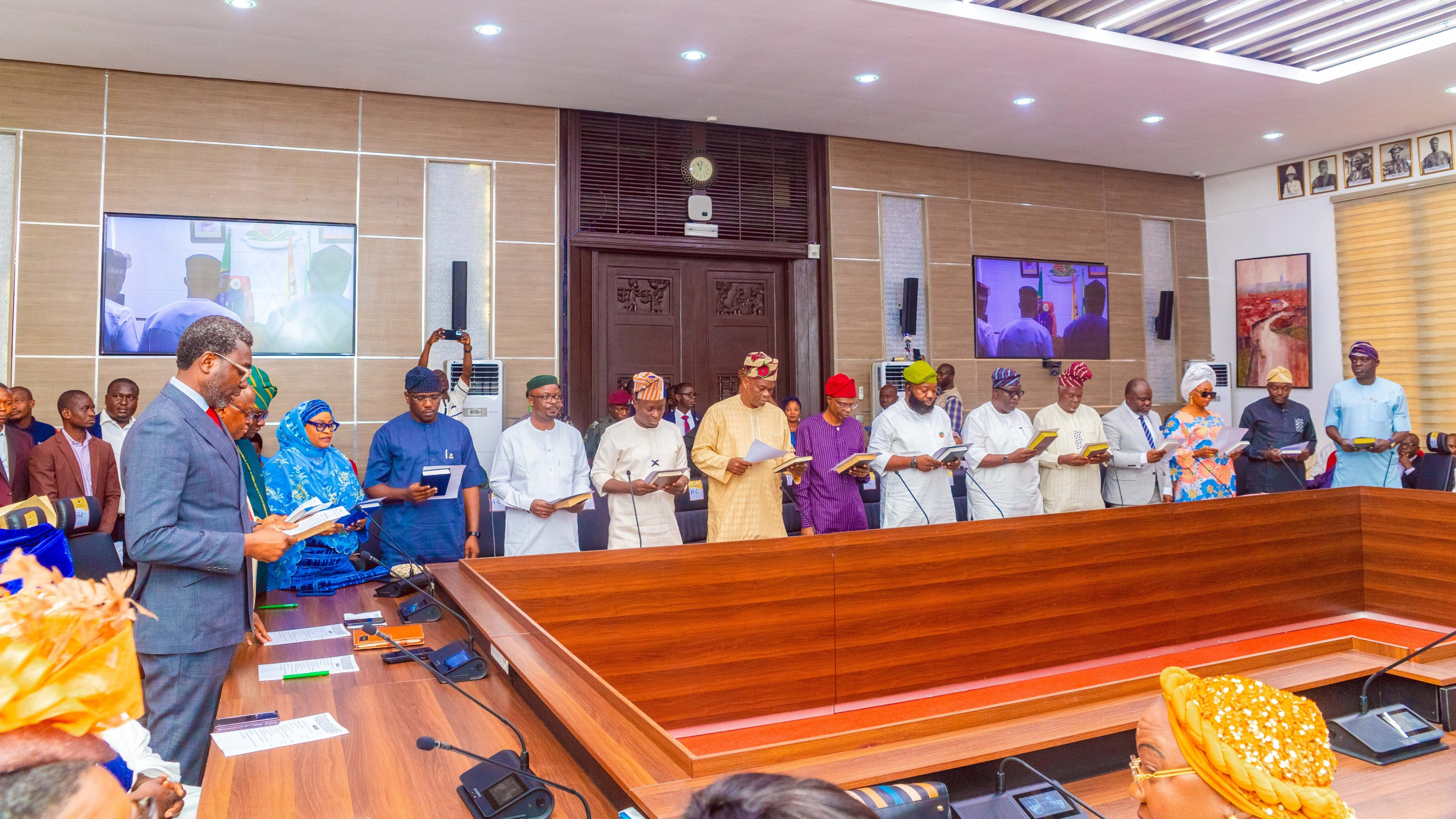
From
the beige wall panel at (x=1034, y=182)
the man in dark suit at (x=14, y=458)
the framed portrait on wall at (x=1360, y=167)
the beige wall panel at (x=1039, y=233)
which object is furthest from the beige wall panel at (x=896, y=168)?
the man in dark suit at (x=14, y=458)

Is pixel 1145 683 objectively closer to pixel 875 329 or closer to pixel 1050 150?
pixel 875 329

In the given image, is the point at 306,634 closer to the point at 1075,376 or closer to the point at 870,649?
the point at 870,649

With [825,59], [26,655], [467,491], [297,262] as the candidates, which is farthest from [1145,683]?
[297,262]

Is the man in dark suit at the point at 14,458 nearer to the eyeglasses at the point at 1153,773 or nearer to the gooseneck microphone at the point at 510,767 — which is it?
the gooseneck microphone at the point at 510,767

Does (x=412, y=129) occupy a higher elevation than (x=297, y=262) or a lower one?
higher

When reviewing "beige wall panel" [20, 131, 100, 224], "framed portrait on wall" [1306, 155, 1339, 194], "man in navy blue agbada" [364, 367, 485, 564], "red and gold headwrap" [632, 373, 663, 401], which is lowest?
"man in navy blue agbada" [364, 367, 485, 564]

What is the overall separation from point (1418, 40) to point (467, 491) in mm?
6536

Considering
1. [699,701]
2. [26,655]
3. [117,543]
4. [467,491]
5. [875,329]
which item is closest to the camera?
[26,655]

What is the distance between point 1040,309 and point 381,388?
18.7 feet

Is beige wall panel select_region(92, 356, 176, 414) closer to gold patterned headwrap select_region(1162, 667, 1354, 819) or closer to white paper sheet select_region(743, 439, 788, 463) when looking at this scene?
white paper sheet select_region(743, 439, 788, 463)

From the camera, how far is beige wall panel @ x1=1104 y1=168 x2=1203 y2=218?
8461mm

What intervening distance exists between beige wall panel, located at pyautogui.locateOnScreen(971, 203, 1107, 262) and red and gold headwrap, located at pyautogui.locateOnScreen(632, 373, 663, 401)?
4712 mm

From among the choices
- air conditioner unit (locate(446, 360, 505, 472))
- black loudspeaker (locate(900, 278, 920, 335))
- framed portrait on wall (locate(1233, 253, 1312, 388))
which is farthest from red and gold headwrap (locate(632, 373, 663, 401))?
framed portrait on wall (locate(1233, 253, 1312, 388))

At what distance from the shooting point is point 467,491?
4.05 m
